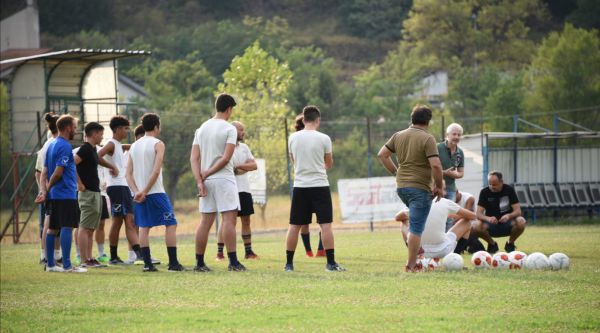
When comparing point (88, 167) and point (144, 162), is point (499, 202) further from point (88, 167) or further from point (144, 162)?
point (88, 167)

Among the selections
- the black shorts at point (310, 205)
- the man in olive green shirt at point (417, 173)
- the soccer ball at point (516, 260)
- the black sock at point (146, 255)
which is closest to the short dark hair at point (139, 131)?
the black sock at point (146, 255)

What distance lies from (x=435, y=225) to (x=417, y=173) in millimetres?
837

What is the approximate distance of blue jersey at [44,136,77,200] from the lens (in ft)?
44.3

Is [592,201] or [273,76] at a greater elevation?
[273,76]

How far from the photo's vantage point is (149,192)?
13.4m

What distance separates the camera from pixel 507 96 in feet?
177

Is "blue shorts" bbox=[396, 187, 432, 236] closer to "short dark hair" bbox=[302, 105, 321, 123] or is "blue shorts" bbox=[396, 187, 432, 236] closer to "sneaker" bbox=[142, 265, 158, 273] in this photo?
"short dark hair" bbox=[302, 105, 321, 123]

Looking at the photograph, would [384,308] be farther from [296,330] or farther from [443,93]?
[443,93]

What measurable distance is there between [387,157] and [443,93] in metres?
59.9

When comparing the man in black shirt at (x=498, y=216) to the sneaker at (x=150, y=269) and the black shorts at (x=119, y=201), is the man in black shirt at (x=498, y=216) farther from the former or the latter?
the black shorts at (x=119, y=201)

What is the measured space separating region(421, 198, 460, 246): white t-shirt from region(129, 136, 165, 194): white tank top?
339 centimetres

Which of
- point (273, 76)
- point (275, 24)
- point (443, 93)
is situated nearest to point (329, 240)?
point (273, 76)

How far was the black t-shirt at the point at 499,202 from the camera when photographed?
16062 mm

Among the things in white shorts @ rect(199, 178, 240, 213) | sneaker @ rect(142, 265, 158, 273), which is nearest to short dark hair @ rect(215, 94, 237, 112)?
white shorts @ rect(199, 178, 240, 213)
